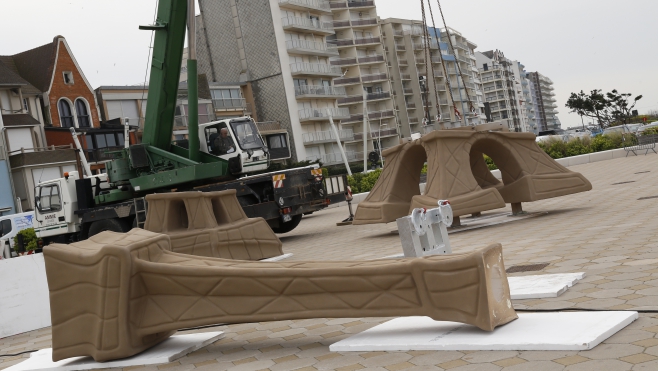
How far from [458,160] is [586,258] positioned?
18.7 ft

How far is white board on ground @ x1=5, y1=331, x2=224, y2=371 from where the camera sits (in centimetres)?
608

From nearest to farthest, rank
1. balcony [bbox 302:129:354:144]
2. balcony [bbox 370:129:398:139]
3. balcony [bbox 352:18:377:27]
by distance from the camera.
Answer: balcony [bbox 302:129:354:144] → balcony [bbox 370:129:398:139] → balcony [bbox 352:18:377:27]

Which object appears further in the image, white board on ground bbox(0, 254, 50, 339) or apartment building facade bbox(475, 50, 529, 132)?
apartment building facade bbox(475, 50, 529, 132)

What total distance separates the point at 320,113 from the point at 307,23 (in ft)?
25.8

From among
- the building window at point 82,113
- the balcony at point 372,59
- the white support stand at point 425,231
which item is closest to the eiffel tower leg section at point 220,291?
the white support stand at point 425,231

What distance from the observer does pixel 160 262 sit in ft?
20.7

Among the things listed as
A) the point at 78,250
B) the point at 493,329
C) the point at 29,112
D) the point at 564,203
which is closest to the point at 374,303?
the point at 493,329

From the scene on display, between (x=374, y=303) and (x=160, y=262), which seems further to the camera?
(x=160, y=262)

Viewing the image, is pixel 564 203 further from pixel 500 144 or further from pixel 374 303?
pixel 374 303

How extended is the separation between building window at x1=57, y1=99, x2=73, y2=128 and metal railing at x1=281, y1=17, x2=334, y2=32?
72.8 ft

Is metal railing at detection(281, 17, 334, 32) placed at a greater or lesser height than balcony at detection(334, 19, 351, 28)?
lesser

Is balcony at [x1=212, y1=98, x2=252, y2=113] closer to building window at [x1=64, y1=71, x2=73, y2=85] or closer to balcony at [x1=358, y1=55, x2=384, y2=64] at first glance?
building window at [x1=64, y1=71, x2=73, y2=85]

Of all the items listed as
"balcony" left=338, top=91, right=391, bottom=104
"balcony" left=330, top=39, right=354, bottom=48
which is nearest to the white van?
"balcony" left=338, top=91, right=391, bottom=104

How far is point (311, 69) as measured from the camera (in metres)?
69.5
